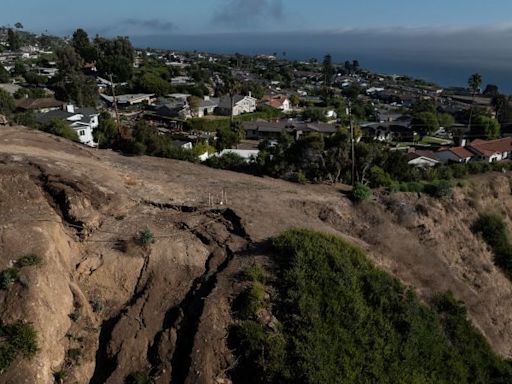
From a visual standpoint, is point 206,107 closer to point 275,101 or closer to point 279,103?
point 275,101

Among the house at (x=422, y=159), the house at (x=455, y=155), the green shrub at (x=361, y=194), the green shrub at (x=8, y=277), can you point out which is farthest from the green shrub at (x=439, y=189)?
the house at (x=455, y=155)

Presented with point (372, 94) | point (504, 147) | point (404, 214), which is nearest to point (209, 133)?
point (504, 147)

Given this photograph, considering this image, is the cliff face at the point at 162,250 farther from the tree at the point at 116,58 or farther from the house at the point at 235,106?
the tree at the point at 116,58

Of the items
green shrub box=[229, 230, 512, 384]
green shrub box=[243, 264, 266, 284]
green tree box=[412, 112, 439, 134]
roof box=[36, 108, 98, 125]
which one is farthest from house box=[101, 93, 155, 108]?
green shrub box=[243, 264, 266, 284]

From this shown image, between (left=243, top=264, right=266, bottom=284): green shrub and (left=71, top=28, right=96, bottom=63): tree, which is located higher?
(left=71, top=28, right=96, bottom=63): tree

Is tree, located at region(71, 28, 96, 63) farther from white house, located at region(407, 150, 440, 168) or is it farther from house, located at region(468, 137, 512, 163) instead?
house, located at region(468, 137, 512, 163)

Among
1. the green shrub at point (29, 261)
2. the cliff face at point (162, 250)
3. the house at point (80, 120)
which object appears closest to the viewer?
the cliff face at point (162, 250)

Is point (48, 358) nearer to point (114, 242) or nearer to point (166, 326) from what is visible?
point (166, 326)
